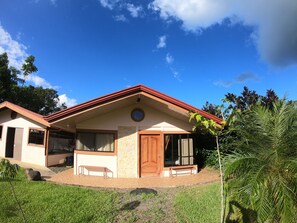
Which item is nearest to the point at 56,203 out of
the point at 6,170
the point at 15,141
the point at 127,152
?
the point at 6,170

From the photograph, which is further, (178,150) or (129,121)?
(178,150)

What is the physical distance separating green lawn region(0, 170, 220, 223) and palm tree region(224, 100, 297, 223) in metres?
1.27

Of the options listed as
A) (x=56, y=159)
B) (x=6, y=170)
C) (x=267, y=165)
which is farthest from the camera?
(x=56, y=159)

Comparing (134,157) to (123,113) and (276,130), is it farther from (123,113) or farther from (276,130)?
(276,130)

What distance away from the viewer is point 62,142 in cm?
1755

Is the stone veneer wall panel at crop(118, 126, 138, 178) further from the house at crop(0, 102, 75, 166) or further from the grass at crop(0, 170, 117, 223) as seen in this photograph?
the house at crop(0, 102, 75, 166)

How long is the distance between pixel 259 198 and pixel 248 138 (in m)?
1.52

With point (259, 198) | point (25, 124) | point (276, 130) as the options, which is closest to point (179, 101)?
point (276, 130)

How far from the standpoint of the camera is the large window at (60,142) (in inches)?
635

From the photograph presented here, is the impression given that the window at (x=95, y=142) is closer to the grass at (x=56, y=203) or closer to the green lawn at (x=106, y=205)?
the grass at (x=56, y=203)

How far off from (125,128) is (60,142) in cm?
715

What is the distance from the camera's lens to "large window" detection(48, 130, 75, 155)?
16141 millimetres

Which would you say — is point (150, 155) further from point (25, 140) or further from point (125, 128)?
point (25, 140)

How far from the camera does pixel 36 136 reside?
16.4m
